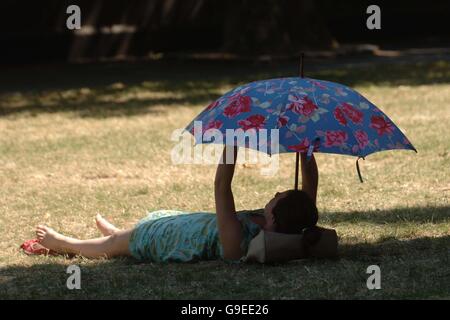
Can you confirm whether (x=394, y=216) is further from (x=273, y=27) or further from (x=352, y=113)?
(x=273, y=27)

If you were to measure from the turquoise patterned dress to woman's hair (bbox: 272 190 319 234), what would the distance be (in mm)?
237

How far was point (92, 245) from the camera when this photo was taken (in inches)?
224

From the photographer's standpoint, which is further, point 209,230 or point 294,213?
point 209,230

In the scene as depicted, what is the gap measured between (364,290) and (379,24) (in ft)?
57.4

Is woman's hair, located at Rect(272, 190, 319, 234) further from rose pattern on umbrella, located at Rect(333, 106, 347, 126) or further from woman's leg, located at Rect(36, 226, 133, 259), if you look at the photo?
woman's leg, located at Rect(36, 226, 133, 259)

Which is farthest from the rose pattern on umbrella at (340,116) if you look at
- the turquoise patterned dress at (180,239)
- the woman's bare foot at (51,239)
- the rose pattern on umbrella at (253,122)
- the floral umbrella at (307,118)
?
the woman's bare foot at (51,239)

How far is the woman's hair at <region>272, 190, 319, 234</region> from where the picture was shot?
201 inches

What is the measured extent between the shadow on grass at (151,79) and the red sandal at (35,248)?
6.05 m

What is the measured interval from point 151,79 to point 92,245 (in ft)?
34.4

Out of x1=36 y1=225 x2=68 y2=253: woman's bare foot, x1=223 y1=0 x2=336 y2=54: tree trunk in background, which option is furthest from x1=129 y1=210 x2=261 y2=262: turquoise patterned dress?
x1=223 y1=0 x2=336 y2=54: tree trunk in background

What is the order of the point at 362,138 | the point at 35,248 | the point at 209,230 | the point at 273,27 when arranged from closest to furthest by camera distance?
the point at 362,138, the point at 209,230, the point at 35,248, the point at 273,27

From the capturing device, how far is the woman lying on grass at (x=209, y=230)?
5.15m

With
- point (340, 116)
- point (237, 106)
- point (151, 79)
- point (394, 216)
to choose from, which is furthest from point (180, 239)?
point (151, 79)
